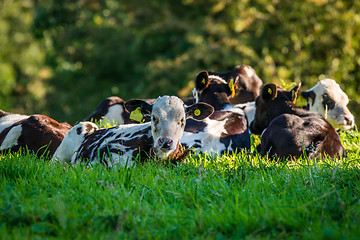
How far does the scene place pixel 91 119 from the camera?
9500 millimetres

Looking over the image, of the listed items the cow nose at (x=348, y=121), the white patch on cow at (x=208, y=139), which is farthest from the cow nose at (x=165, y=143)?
the cow nose at (x=348, y=121)

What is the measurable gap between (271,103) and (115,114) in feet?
9.69

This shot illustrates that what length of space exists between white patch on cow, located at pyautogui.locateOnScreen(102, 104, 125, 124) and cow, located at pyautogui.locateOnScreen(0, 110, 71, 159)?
1926 mm

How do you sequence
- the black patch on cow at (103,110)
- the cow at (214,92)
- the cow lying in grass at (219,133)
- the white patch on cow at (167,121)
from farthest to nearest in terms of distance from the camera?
the black patch on cow at (103,110) < the cow at (214,92) < the cow lying in grass at (219,133) < the white patch on cow at (167,121)

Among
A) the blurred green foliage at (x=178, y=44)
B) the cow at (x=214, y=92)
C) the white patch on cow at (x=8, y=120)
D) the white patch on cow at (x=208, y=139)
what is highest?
the blurred green foliage at (x=178, y=44)

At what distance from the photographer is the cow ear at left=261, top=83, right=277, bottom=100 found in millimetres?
8641

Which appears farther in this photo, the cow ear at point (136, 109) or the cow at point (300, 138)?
the cow at point (300, 138)

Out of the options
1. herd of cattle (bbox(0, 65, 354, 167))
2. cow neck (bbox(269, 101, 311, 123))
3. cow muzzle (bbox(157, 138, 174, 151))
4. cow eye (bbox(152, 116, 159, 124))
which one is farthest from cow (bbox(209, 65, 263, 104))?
cow muzzle (bbox(157, 138, 174, 151))

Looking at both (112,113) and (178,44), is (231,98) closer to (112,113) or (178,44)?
(112,113)

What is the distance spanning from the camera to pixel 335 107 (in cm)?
929

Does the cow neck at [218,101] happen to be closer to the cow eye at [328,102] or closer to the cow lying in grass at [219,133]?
the cow lying in grass at [219,133]

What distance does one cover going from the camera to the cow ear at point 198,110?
6.41m

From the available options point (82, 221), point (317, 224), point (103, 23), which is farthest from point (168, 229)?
point (103, 23)

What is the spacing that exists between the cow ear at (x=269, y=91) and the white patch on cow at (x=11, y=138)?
4010mm
